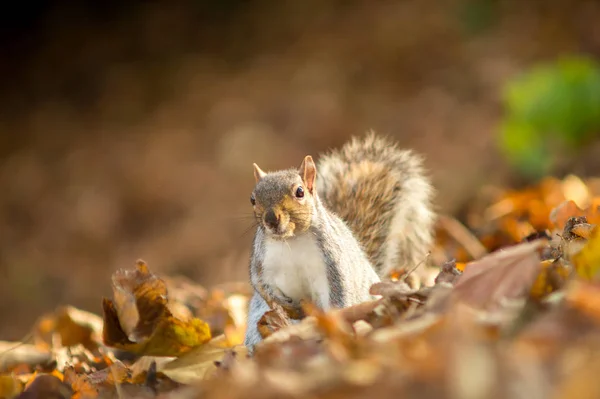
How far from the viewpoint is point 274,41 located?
7.01m

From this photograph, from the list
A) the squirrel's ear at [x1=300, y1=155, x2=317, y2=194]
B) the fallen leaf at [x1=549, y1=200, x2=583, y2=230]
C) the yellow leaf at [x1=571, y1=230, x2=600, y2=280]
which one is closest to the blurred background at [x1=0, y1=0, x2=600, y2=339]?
the fallen leaf at [x1=549, y1=200, x2=583, y2=230]

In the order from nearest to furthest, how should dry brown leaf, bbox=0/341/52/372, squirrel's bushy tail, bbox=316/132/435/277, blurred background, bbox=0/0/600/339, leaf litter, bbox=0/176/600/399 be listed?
1. leaf litter, bbox=0/176/600/399
2. dry brown leaf, bbox=0/341/52/372
3. squirrel's bushy tail, bbox=316/132/435/277
4. blurred background, bbox=0/0/600/339

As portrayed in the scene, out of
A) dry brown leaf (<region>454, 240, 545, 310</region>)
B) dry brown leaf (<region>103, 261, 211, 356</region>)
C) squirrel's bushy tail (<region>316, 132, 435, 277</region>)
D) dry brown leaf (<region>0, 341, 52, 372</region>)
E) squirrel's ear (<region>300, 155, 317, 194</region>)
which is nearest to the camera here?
dry brown leaf (<region>454, 240, 545, 310</region>)

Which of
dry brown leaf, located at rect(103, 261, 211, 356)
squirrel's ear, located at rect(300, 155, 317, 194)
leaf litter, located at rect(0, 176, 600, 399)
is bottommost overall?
leaf litter, located at rect(0, 176, 600, 399)

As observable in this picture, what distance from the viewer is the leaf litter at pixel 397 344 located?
914mm

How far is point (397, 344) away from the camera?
102cm

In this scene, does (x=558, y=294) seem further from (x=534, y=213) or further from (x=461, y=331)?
(x=534, y=213)

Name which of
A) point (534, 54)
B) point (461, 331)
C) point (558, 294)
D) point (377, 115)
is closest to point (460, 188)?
point (377, 115)

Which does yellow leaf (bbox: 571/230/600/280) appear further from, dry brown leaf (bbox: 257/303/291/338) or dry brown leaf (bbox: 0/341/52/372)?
dry brown leaf (bbox: 0/341/52/372)

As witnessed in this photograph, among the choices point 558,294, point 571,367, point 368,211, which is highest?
point 368,211

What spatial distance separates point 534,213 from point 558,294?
1569 millimetres

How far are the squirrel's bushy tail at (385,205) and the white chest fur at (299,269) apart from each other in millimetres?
441

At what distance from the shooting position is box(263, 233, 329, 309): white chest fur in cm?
186

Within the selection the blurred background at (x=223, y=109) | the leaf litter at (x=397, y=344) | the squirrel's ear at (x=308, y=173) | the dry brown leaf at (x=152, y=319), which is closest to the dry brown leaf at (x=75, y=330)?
the leaf litter at (x=397, y=344)
